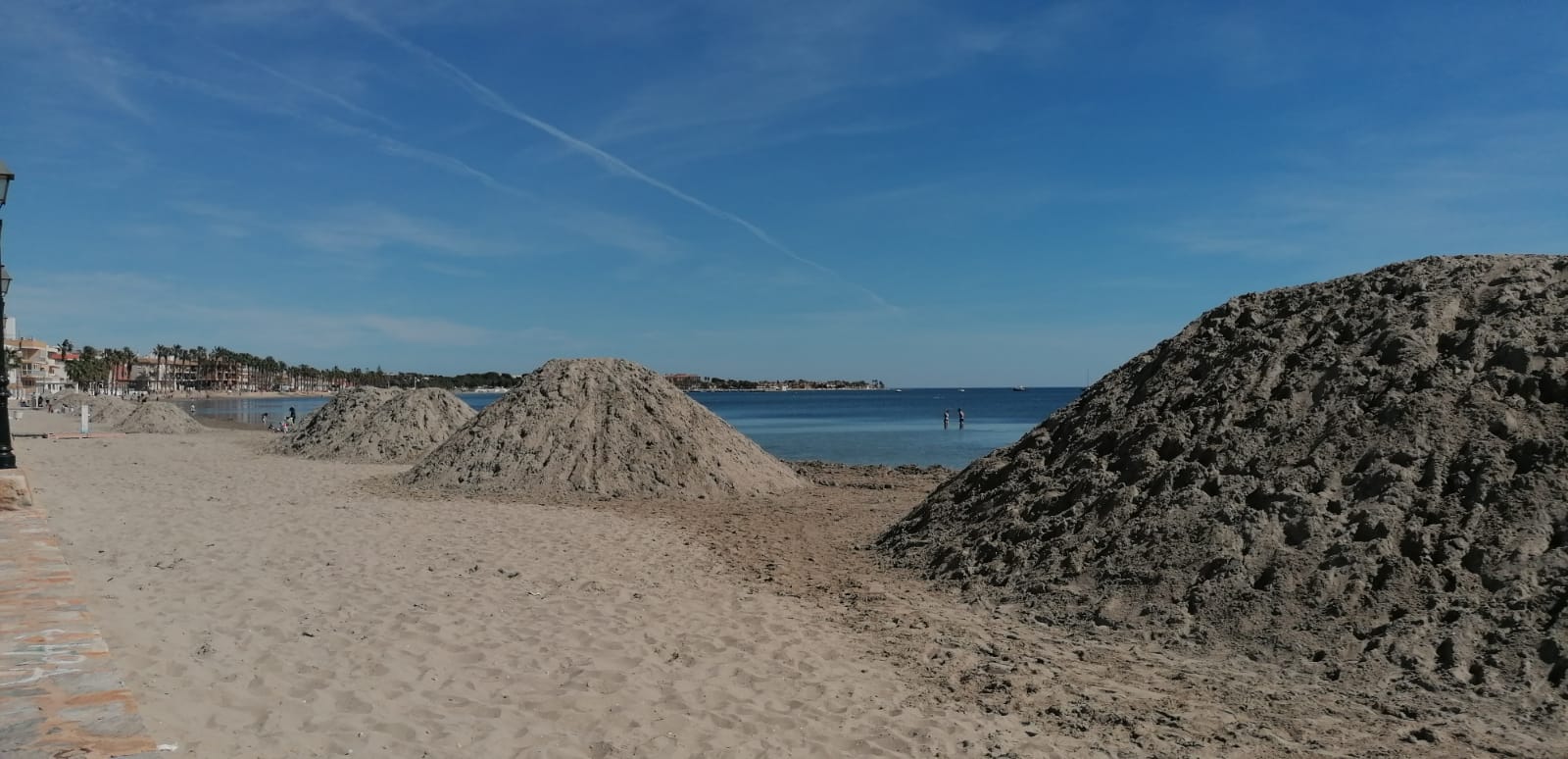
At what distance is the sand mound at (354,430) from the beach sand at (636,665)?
15244 millimetres

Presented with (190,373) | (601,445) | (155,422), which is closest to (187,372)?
(190,373)

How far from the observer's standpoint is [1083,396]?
1183cm

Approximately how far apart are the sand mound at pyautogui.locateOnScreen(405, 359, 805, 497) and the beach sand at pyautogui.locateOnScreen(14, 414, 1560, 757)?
6285 mm

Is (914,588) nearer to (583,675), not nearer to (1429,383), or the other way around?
(583,675)

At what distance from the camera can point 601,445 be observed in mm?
18828

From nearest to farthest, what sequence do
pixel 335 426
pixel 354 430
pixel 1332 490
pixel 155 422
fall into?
pixel 1332 490 < pixel 354 430 < pixel 335 426 < pixel 155 422

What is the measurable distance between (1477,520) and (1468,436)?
102 cm

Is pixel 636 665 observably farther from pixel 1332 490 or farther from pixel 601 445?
pixel 601 445

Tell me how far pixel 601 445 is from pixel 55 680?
1511 centimetres

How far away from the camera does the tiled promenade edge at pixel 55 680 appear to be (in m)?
3.12

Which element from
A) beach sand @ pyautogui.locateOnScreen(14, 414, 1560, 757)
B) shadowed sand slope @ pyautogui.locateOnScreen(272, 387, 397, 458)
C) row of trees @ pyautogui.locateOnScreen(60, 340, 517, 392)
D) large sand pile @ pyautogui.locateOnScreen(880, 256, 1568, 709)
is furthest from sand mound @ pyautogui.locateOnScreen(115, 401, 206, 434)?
row of trees @ pyautogui.locateOnScreen(60, 340, 517, 392)

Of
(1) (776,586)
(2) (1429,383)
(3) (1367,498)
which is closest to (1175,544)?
(3) (1367,498)

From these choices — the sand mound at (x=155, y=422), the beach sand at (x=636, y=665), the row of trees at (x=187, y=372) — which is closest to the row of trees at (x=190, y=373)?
the row of trees at (x=187, y=372)

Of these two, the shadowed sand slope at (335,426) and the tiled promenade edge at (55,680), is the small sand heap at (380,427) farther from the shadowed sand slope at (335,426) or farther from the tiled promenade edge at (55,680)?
the tiled promenade edge at (55,680)
